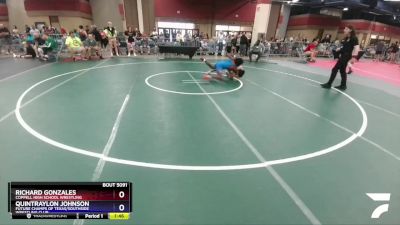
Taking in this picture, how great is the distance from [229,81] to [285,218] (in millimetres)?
7252

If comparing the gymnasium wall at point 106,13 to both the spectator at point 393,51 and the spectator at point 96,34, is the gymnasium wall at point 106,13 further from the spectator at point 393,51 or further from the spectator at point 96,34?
the spectator at point 393,51

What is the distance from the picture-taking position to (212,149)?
424 centimetres

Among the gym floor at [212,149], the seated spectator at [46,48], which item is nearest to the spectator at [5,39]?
Answer: the seated spectator at [46,48]

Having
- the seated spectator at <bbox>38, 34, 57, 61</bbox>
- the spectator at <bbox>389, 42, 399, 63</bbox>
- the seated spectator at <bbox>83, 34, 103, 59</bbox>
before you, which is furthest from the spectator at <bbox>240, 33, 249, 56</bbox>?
the spectator at <bbox>389, 42, 399, 63</bbox>

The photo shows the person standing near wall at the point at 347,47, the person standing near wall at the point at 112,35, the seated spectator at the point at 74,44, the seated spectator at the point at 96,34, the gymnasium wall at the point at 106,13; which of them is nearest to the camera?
the person standing near wall at the point at 347,47

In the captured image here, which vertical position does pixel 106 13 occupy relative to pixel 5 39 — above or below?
above

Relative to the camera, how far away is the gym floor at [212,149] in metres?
2.96

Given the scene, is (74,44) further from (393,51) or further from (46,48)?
(393,51)

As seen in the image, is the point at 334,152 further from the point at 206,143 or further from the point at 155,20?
the point at 155,20

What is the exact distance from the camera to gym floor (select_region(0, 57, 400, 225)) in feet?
9.73

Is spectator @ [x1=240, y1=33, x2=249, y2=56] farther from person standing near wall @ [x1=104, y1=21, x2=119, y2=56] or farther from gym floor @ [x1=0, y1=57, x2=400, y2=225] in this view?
gym floor @ [x1=0, y1=57, x2=400, y2=225]

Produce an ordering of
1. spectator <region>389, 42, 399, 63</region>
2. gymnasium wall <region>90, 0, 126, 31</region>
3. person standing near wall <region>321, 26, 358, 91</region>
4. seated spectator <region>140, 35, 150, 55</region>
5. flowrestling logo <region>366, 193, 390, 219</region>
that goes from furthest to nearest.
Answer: gymnasium wall <region>90, 0, 126, 31</region> → spectator <region>389, 42, 399, 63</region> → seated spectator <region>140, 35, 150, 55</region> → person standing near wall <region>321, 26, 358, 91</region> → flowrestling logo <region>366, 193, 390, 219</region>
